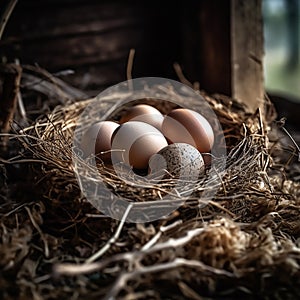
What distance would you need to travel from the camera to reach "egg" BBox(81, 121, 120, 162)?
5.20 feet

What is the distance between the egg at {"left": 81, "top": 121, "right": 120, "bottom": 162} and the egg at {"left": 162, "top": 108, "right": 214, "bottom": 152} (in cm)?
17

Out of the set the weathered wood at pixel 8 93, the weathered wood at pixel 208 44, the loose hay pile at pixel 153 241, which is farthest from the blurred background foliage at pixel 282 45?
the loose hay pile at pixel 153 241

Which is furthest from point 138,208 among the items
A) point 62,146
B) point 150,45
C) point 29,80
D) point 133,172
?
point 150,45

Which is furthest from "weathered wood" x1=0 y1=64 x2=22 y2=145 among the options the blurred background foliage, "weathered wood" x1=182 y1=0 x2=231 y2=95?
the blurred background foliage

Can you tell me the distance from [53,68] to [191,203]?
127 cm

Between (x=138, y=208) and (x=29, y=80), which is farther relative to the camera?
(x=29, y=80)

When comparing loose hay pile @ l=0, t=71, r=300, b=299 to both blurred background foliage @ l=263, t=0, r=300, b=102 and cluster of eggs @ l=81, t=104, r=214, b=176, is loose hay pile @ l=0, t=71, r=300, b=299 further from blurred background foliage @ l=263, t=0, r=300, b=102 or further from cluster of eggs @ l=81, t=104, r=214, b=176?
blurred background foliage @ l=263, t=0, r=300, b=102

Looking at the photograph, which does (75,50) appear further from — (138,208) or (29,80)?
(138,208)

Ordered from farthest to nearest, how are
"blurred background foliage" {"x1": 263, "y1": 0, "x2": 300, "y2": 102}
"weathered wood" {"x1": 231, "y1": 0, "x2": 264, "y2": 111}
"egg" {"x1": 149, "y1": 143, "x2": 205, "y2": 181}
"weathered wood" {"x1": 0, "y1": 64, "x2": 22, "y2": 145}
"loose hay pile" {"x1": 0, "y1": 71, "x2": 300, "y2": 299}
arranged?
"blurred background foliage" {"x1": 263, "y1": 0, "x2": 300, "y2": 102} → "weathered wood" {"x1": 231, "y1": 0, "x2": 264, "y2": 111} → "weathered wood" {"x1": 0, "y1": 64, "x2": 22, "y2": 145} → "egg" {"x1": 149, "y1": 143, "x2": 205, "y2": 181} → "loose hay pile" {"x1": 0, "y1": 71, "x2": 300, "y2": 299}

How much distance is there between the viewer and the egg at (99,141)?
1.58m

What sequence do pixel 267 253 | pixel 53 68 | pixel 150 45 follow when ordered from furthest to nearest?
1. pixel 150 45
2. pixel 53 68
3. pixel 267 253

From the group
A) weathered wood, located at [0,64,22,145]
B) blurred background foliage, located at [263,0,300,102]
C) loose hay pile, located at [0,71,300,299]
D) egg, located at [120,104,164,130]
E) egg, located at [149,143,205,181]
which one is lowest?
blurred background foliage, located at [263,0,300,102]

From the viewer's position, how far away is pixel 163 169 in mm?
1438

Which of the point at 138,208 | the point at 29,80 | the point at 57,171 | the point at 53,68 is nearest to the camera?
the point at 138,208
